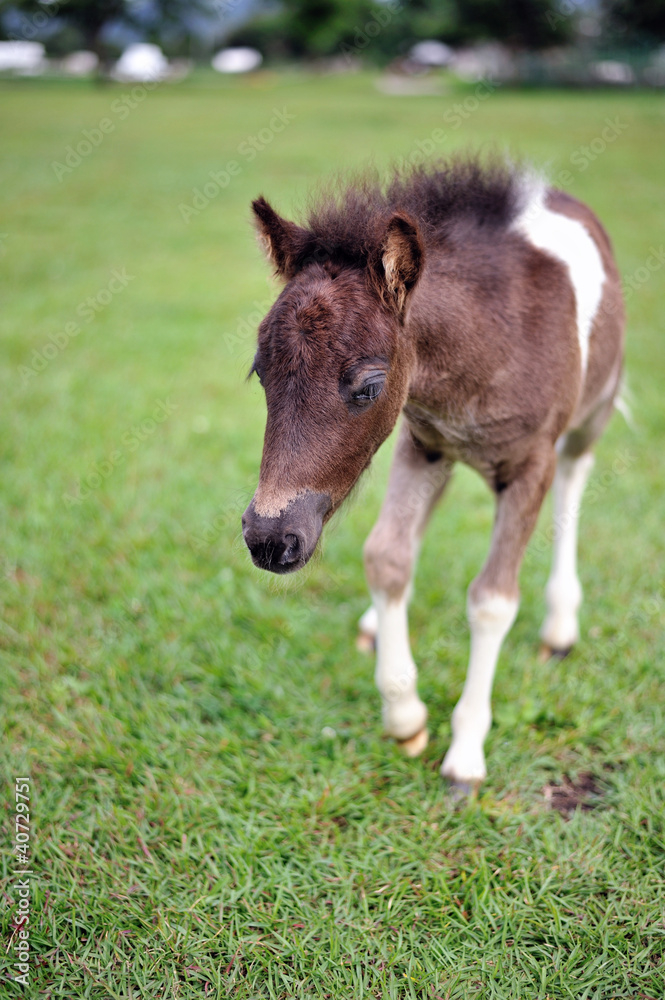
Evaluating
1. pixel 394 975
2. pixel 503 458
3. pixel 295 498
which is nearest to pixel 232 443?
pixel 503 458

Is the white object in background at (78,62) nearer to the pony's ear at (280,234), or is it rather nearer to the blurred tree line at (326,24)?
the blurred tree line at (326,24)

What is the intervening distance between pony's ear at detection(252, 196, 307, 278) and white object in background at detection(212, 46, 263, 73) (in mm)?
59487

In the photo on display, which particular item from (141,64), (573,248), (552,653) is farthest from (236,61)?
(552,653)

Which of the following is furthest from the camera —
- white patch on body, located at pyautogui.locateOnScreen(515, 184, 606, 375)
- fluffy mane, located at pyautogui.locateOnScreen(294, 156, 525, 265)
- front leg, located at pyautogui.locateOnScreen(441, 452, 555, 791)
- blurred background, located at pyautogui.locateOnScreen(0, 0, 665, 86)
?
blurred background, located at pyautogui.locateOnScreen(0, 0, 665, 86)

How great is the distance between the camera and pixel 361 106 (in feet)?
93.5

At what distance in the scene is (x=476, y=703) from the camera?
2994mm

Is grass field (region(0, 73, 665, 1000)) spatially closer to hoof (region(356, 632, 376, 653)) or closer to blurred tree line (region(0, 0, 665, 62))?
hoof (region(356, 632, 376, 653))

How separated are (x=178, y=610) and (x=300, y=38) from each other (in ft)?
220

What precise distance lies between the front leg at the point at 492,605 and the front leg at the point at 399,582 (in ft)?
0.68

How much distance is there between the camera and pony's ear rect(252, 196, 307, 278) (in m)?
2.38

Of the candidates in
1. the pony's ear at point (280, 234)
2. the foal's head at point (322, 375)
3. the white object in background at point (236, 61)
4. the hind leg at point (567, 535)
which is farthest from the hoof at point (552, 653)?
the white object in background at point (236, 61)

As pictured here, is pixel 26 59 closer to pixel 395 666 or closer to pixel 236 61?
pixel 236 61

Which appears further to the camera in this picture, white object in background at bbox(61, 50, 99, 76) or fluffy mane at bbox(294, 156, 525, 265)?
white object in background at bbox(61, 50, 99, 76)

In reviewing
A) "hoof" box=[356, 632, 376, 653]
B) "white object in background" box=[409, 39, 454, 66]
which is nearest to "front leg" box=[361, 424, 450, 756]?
"hoof" box=[356, 632, 376, 653]
